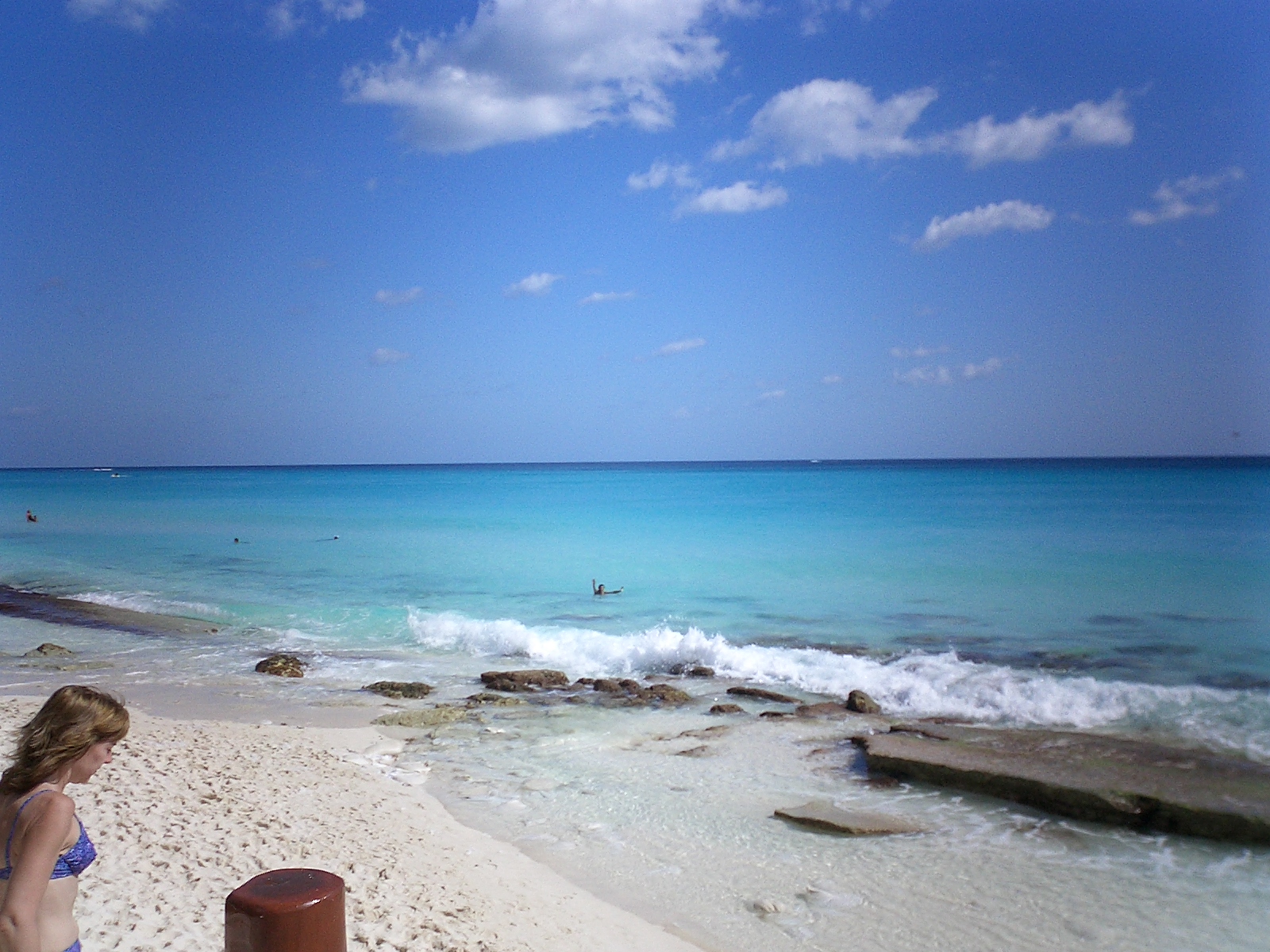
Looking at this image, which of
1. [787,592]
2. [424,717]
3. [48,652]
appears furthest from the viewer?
[787,592]

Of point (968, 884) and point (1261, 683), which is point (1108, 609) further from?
point (968, 884)

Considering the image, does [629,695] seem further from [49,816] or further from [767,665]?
[49,816]

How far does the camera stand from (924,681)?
42.2 feet

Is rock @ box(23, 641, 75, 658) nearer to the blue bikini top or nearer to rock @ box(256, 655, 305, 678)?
rock @ box(256, 655, 305, 678)

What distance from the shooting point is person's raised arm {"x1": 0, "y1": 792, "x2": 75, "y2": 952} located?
268 cm

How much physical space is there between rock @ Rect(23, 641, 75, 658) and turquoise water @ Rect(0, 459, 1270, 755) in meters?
3.35

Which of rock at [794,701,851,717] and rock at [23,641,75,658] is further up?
rock at [23,641,75,658]

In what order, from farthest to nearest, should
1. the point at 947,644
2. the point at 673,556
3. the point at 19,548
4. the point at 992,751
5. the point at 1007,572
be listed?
the point at 19,548 < the point at 673,556 < the point at 1007,572 < the point at 947,644 < the point at 992,751

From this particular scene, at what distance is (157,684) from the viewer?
12.8 metres

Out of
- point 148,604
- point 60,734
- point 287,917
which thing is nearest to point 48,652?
point 148,604

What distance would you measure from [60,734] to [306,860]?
3653 millimetres

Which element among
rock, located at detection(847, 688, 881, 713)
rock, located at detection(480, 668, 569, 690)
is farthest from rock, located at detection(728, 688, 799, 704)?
rock, located at detection(480, 668, 569, 690)

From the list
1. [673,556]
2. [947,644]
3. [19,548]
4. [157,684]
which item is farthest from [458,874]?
[19,548]

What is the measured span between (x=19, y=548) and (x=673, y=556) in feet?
79.5
